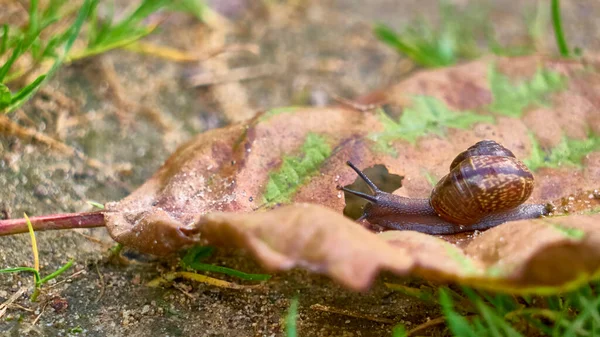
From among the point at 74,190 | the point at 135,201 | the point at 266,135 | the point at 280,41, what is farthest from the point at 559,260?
the point at 280,41

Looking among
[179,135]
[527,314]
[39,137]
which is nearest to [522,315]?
[527,314]

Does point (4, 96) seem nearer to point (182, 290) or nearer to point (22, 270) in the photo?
point (22, 270)

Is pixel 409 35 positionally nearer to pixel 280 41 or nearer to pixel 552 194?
pixel 280 41

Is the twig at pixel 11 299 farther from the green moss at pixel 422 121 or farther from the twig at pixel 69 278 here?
the green moss at pixel 422 121

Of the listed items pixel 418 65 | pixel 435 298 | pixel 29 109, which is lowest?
pixel 435 298

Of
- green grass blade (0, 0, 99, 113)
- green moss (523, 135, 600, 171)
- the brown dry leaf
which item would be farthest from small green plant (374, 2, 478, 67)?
green grass blade (0, 0, 99, 113)

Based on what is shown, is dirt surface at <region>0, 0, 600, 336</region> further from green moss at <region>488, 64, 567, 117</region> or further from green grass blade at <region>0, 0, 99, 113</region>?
green moss at <region>488, 64, 567, 117</region>

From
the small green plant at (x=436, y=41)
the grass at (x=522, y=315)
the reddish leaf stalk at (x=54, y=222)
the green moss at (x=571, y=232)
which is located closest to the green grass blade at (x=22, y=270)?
the reddish leaf stalk at (x=54, y=222)
